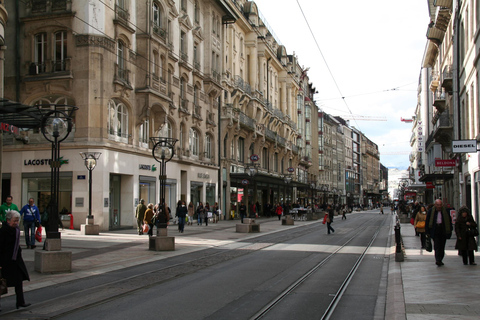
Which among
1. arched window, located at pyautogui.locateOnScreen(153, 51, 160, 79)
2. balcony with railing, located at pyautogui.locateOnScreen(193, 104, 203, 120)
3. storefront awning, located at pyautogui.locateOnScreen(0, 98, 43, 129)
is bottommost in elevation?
storefront awning, located at pyautogui.locateOnScreen(0, 98, 43, 129)

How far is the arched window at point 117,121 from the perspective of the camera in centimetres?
2981

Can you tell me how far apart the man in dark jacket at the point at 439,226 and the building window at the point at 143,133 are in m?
22.2

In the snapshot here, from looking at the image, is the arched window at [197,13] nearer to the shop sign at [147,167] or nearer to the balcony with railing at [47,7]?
the shop sign at [147,167]

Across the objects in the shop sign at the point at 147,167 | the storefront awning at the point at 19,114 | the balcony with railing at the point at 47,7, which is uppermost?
the balcony with railing at the point at 47,7

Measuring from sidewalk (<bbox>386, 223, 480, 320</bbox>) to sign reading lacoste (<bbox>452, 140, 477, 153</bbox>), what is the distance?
3698 mm

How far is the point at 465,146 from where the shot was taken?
676 inches

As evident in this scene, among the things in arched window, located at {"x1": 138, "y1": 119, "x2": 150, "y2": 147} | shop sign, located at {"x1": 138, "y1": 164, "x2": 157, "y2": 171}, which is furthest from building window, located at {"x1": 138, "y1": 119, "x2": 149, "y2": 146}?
shop sign, located at {"x1": 138, "y1": 164, "x2": 157, "y2": 171}

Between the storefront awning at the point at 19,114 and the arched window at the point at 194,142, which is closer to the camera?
the storefront awning at the point at 19,114

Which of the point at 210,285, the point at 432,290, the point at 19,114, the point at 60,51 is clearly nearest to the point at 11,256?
the point at 210,285

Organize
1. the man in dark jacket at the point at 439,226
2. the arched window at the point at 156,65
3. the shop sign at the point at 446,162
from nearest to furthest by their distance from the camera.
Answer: the man in dark jacket at the point at 439,226, the shop sign at the point at 446,162, the arched window at the point at 156,65

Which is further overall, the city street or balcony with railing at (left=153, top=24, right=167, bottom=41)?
balcony with railing at (left=153, top=24, right=167, bottom=41)

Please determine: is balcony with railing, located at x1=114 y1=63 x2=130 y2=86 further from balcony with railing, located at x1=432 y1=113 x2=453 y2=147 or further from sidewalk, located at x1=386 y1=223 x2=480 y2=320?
sidewalk, located at x1=386 y1=223 x2=480 y2=320

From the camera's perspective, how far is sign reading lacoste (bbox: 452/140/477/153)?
56.1ft

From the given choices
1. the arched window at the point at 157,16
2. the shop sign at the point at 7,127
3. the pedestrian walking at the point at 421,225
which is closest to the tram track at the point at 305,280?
the pedestrian walking at the point at 421,225
